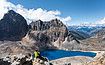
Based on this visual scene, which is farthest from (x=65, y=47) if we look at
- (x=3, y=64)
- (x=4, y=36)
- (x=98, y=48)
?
(x=4, y=36)

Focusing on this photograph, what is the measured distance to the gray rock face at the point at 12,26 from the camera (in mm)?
135975

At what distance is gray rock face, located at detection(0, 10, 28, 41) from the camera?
136 metres

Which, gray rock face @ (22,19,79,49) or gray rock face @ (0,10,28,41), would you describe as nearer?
gray rock face @ (22,19,79,49)

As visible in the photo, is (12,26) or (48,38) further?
(12,26)

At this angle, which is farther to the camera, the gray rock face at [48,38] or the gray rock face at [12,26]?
the gray rock face at [12,26]

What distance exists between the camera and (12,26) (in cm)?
14512

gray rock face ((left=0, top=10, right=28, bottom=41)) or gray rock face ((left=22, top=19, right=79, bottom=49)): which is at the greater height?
gray rock face ((left=0, top=10, right=28, bottom=41))

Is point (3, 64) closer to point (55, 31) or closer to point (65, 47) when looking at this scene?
point (65, 47)

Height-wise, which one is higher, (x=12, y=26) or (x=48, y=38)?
(x=12, y=26)

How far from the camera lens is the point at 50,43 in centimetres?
10650

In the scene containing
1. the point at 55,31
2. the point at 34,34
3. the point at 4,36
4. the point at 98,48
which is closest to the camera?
the point at 98,48

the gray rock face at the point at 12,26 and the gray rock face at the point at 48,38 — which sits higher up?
the gray rock face at the point at 12,26

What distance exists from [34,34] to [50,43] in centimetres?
2427

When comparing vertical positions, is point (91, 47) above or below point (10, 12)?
below
